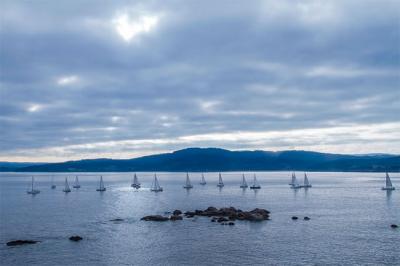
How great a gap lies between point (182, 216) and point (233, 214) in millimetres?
11965

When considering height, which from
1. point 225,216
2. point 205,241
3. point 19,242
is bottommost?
point 205,241

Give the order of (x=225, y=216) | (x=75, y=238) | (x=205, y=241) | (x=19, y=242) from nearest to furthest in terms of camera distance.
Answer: (x=19, y=242) → (x=205, y=241) → (x=75, y=238) → (x=225, y=216)

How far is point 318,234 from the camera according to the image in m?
71.4

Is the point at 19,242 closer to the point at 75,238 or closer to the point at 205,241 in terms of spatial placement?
the point at 75,238

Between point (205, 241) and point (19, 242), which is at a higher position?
point (19, 242)

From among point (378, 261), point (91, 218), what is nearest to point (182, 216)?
point (91, 218)

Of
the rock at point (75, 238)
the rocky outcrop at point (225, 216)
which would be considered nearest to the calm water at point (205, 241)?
the rock at point (75, 238)

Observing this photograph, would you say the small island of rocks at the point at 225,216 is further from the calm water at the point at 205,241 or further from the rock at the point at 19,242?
the rock at the point at 19,242

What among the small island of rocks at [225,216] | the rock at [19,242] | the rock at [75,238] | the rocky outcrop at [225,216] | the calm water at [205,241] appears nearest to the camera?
the calm water at [205,241]

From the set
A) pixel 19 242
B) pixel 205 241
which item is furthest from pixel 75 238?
pixel 205 241

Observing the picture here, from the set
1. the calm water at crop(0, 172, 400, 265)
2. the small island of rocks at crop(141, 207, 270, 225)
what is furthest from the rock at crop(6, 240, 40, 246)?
the small island of rocks at crop(141, 207, 270, 225)

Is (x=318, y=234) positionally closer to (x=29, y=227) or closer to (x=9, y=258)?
(x=9, y=258)

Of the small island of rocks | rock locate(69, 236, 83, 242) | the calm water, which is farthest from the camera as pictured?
the small island of rocks

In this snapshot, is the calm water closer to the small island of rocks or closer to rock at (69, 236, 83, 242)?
rock at (69, 236, 83, 242)
